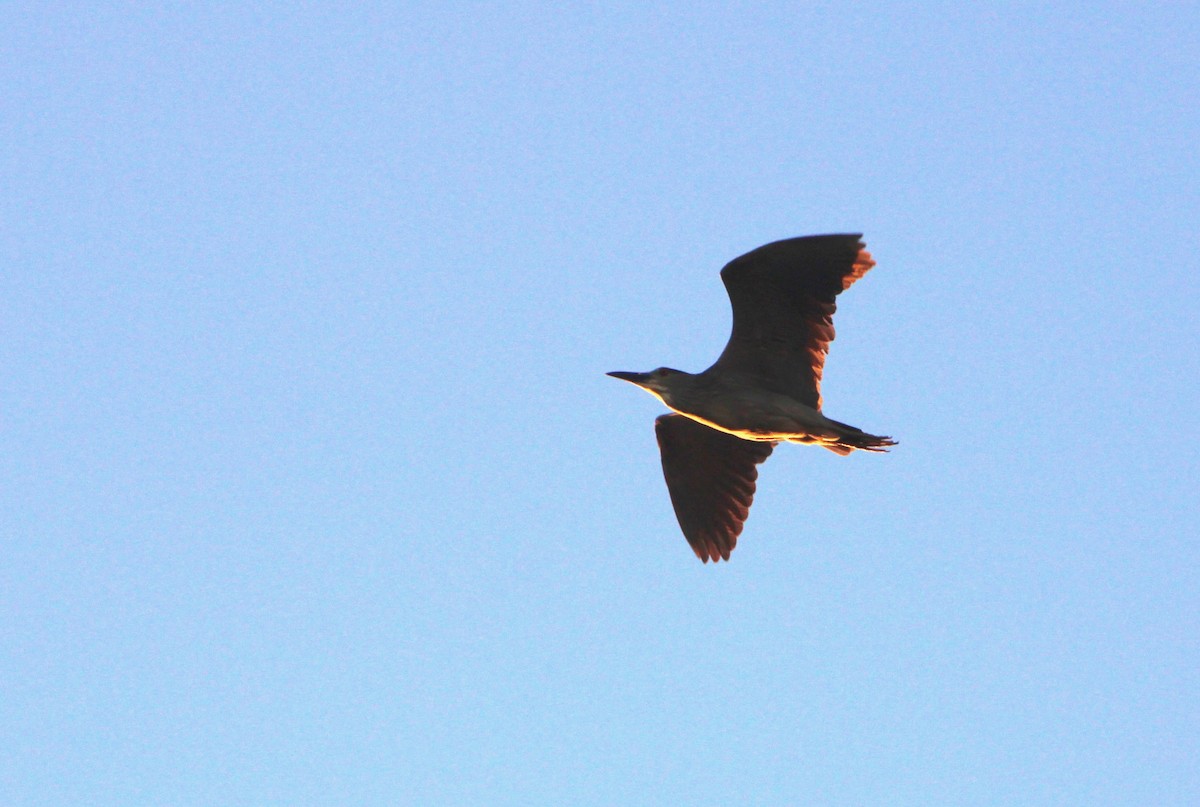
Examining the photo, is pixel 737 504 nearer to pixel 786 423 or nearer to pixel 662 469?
pixel 662 469

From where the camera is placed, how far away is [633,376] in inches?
402

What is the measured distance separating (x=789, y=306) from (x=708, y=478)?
1913 mm

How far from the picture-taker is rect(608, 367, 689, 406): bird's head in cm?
1001

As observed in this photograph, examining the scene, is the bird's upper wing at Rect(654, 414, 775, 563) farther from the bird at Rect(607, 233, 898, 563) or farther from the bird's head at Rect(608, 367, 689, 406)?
the bird's head at Rect(608, 367, 689, 406)

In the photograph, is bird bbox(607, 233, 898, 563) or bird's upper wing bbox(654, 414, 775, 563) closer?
bird bbox(607, 233, 898, 563)

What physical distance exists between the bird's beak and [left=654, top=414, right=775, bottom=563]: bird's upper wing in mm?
957

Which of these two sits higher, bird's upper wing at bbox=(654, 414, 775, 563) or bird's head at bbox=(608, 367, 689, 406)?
bird's head at bbox=(608, 367, 689, 406)

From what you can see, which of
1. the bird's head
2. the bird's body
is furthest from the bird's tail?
the bird's head

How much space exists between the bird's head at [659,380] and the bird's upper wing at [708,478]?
1023 mm

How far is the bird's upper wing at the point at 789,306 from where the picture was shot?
31.2 feet

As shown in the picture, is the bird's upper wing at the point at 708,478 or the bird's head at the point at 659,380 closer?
the bird's head at the point at 659,380

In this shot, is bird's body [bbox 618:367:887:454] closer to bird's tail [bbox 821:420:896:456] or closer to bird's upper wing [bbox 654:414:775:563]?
bird's tail [bbox 821:420:896:456]

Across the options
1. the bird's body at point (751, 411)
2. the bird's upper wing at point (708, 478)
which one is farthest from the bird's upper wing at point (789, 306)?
the bird's upper wing at point (708, 478)

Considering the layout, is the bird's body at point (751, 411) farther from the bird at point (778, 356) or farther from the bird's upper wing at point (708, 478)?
the bird's upper wing at point (708, 478)
